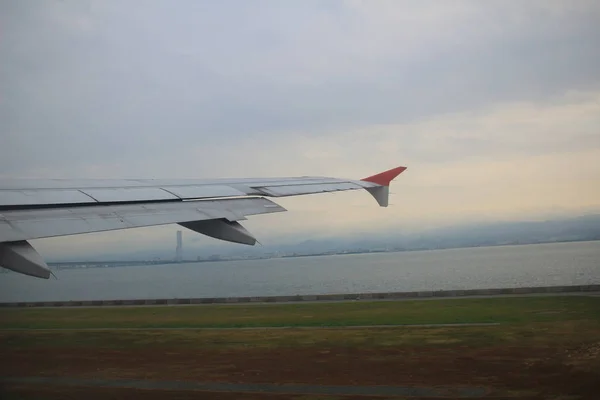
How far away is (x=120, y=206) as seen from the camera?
5957 millimetres

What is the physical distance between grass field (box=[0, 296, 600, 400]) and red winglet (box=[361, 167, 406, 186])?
3.54 m

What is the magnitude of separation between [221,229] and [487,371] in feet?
22.6

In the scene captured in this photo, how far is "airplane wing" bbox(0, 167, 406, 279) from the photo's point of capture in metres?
4.75

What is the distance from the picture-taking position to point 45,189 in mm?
5762

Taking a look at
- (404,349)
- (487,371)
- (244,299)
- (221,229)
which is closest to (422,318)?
(404,349)

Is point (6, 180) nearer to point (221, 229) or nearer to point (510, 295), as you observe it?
point (221, 229)

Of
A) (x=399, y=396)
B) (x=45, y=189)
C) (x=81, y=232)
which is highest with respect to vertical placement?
(x=45, y=189)

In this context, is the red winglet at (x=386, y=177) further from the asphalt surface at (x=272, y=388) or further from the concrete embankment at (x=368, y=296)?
the concrete embankment at (x=368, y=296)

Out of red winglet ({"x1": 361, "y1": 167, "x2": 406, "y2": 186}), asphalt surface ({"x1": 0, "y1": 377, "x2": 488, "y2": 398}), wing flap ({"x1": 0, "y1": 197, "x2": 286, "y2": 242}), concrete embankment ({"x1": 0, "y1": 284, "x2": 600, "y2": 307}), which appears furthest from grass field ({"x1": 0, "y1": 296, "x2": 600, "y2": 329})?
wing flap ({"x1": 0, "y1": 197, "x2": 286, "y2": 242})

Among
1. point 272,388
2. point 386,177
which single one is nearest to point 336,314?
point 272,388

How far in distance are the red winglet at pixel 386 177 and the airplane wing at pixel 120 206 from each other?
1.34m

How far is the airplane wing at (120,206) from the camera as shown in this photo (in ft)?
15.6

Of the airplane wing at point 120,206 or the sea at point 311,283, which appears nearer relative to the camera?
the airplane wing at point 120,206

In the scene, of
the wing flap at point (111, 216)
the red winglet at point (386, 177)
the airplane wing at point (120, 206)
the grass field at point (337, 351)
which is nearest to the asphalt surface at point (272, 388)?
the grass field at point (337, 351)
